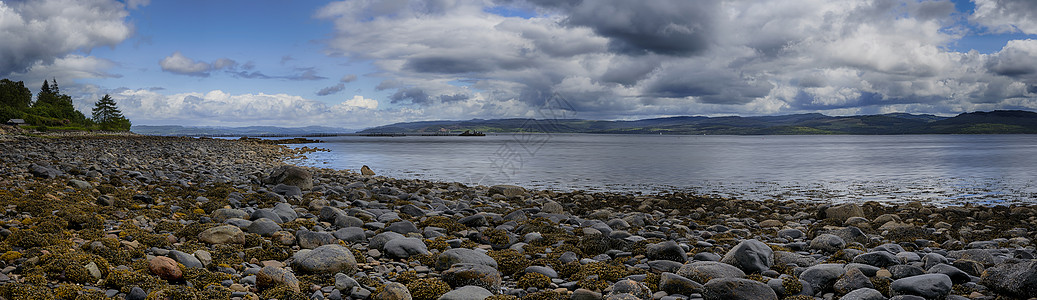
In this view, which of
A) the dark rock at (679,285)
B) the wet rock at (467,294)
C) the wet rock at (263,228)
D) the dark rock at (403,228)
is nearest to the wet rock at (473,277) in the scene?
the wet rock at (467,294)

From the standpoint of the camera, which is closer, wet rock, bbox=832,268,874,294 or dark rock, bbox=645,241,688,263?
wet rock, bbox=832,268,874,294

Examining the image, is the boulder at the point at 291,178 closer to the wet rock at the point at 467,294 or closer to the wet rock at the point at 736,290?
the wet rock at the point at 467,294

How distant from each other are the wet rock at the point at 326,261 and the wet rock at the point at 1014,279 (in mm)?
7995

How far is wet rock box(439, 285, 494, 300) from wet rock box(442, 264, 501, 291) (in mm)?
339

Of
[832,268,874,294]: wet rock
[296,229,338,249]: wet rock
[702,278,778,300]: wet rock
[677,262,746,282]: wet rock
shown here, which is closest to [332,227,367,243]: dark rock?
[296,229,338,249]: wet rock

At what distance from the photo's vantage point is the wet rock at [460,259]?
7480 mm

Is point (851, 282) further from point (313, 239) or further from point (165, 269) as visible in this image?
point (165, 269)

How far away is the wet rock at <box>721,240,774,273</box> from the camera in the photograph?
7.80m

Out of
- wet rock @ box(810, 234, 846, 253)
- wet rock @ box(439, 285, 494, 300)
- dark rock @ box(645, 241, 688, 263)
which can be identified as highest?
wet rock @ box(439, 285, 494, 300)

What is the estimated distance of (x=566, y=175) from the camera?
112ft

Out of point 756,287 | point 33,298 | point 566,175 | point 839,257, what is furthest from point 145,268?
point 566,175

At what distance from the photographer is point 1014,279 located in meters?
6.39

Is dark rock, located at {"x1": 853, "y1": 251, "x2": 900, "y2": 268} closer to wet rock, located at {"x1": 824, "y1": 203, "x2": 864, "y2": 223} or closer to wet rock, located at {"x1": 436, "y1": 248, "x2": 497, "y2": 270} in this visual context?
wet rock, located at {"x1": 436, "y1": 248, "x2": 497, "y2": 270}

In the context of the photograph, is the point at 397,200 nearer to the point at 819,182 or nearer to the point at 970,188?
the point at 819,182
